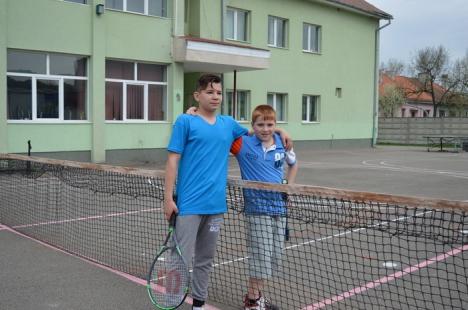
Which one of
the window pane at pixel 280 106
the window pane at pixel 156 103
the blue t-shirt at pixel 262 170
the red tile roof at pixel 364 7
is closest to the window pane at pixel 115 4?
the window pane at pixel 156 103

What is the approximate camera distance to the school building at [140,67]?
17438 mm

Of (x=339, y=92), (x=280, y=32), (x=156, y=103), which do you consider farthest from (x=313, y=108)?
(x=156, y=103)

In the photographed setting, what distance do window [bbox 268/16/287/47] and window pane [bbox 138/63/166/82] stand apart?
24.0 feet

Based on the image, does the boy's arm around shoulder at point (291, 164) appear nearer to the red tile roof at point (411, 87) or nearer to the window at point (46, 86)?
the window at point (46, 86)

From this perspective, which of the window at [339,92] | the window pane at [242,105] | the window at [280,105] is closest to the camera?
the window pane at [242,105]

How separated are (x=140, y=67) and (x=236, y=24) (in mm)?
6351

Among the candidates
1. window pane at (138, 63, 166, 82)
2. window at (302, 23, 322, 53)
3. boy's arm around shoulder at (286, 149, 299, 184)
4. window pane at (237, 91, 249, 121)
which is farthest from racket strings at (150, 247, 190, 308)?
window at (302, 23, 322, 53)

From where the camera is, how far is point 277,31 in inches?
1066

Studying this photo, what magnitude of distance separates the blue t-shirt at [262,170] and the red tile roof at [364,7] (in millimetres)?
25753

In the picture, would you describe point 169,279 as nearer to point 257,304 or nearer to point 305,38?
point 257,304

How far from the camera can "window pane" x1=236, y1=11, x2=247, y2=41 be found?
25.2 meters

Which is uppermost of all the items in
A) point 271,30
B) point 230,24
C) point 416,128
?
point 271,30

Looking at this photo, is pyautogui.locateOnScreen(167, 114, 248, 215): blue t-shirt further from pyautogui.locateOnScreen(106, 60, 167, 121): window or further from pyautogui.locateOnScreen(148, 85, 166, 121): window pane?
pyautogui.locateOnScreen(148, 85, 166, 121): window pane

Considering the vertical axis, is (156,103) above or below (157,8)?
below
